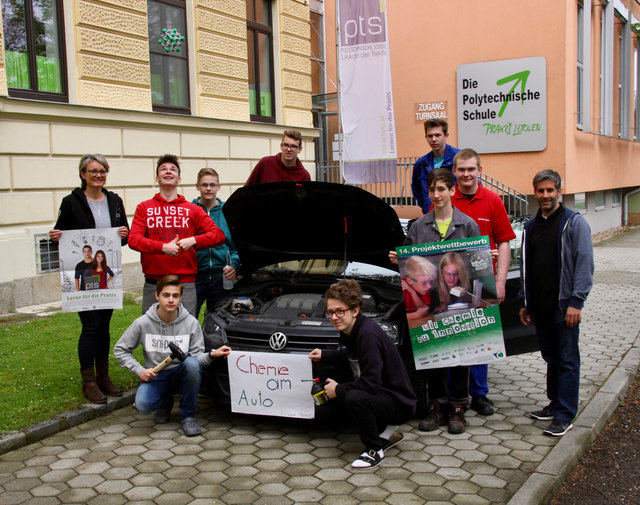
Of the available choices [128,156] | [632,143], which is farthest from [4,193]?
[632,143]

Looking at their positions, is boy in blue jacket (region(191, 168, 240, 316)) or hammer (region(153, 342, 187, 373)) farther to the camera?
boy in blue jacket (region(191, 168, 240, 316))

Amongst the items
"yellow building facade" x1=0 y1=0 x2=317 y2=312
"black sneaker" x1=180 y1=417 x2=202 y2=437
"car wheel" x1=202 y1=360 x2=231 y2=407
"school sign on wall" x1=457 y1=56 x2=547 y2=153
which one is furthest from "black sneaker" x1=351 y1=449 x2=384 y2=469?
"school sign on wall" x1=457 y1=56 x2=547 y2=153

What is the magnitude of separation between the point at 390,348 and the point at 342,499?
38.9 inches

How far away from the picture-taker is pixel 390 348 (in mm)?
4121

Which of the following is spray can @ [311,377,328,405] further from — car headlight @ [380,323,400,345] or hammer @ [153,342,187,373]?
hammer @ [153,342,187,373]

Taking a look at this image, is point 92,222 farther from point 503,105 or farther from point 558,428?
point 503,105

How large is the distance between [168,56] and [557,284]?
344 inches

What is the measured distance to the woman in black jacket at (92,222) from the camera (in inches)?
197

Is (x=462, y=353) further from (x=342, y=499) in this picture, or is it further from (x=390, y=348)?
(x=342, y=499)

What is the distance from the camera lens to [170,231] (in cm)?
509

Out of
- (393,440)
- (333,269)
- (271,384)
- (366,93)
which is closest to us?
(393,440)

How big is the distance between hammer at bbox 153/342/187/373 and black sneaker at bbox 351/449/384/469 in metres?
1.42

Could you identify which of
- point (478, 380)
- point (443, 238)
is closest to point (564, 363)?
point (478, 380)

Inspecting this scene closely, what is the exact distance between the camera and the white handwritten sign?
14.4 feet
